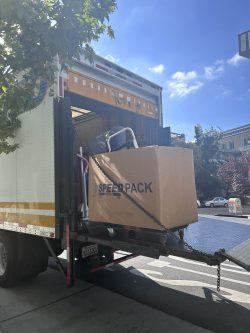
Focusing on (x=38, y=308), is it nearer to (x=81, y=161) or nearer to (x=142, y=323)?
(x=142, y=323)

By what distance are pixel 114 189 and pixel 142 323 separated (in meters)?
1.66

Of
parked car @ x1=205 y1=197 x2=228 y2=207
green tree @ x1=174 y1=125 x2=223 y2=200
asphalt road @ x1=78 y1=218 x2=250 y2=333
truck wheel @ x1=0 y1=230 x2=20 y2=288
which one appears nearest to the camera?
asphalt road @ x1=78 y1=218 x2=250 y2=333

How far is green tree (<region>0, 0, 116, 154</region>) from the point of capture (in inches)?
165

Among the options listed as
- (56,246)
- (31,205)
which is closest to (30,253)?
(56,246)

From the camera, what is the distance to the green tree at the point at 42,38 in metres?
4.19

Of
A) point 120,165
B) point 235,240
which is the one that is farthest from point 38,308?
point 235,240

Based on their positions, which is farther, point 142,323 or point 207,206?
point 207,206

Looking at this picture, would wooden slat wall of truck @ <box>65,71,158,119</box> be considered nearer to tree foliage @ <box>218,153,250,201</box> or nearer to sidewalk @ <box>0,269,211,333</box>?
sidewalk @ <box>0,269,211,333</box>

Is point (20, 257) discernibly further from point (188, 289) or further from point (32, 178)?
point (188, 289)

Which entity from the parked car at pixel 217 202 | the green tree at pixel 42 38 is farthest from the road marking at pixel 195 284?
the parked car at pixel 217 202

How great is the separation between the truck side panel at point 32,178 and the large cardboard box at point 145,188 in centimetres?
75

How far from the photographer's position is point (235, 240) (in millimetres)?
4609

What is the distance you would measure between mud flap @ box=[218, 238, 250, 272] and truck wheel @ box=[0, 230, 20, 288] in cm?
336

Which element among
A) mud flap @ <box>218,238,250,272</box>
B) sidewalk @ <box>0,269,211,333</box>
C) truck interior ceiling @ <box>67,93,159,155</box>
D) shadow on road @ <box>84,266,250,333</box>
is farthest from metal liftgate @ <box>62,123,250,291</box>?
truck interior ceiling @ <box>67,93,159,155</box>
